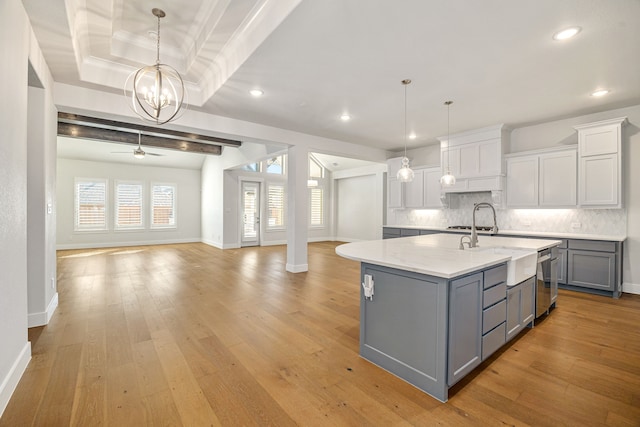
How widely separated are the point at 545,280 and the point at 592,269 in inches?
68.2

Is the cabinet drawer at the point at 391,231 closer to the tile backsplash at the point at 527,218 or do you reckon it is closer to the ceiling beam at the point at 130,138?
→ the tile backsplash at the point at 527,218

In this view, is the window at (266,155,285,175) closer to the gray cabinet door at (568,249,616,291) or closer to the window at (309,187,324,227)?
the window at (309,187,324,227)

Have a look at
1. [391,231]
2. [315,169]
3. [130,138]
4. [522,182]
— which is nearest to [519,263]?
[522,182]

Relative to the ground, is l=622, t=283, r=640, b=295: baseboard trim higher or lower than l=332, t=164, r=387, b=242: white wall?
lower

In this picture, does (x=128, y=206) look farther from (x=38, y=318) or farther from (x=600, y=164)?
(x=600, y=164)

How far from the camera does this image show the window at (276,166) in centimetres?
1002

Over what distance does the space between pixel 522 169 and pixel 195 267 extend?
261 inches

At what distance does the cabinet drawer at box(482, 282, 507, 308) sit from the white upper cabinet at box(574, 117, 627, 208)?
3.22m

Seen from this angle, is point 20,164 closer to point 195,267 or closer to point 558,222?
point 195,267

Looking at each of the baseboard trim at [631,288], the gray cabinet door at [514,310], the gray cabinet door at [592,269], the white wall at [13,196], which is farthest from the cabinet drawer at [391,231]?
the white wall at [13,196]

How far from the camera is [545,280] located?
3.24 meters

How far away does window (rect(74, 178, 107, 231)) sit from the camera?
8.77 m

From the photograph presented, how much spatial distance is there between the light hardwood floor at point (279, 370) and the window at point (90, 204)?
5.98 meters

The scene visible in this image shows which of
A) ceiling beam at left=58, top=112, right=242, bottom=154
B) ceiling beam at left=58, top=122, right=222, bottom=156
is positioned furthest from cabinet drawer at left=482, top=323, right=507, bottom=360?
ceiling beam at left=58, top=122, right=222, bottom=156
